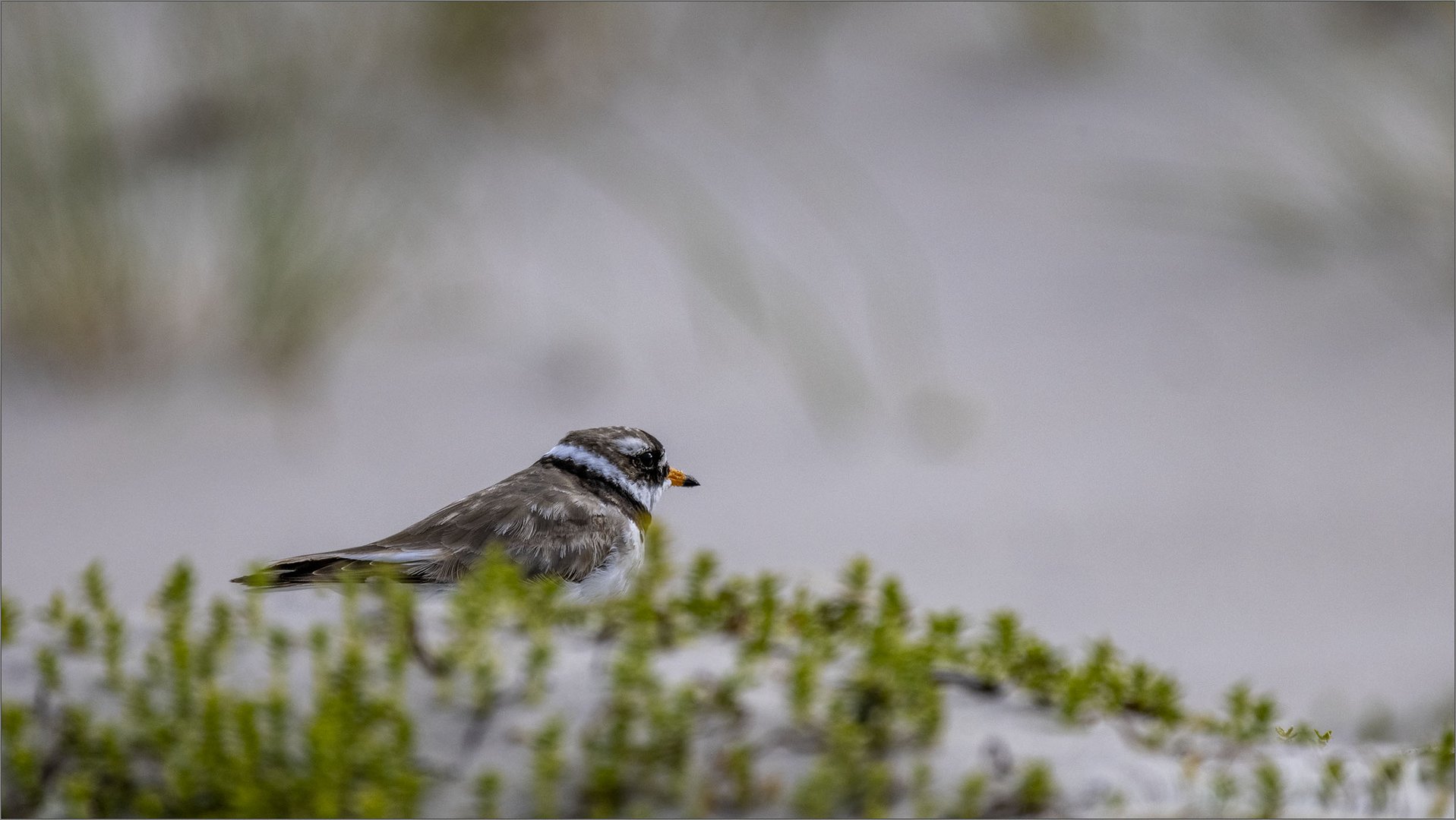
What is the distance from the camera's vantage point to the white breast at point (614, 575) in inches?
156

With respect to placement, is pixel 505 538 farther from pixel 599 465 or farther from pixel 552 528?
pixel 599 465

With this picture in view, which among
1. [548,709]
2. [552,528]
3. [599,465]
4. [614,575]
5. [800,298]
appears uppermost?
[800,298]

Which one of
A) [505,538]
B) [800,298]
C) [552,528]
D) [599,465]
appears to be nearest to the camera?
[505,538]

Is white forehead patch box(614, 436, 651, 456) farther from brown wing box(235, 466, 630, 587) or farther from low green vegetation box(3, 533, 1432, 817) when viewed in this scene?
low green vegetation box(3, 533, 1432, 817)

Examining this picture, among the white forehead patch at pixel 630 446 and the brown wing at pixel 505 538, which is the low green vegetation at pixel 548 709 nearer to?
the brown wing at pixel 505 538

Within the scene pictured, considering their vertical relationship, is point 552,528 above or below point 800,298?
below

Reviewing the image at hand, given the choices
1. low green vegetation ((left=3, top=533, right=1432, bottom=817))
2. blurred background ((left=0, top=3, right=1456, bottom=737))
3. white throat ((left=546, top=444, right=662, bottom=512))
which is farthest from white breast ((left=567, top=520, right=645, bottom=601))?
blurred background ((left=0, top=3, right=1456, bottom=737))

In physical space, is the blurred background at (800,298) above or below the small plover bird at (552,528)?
above

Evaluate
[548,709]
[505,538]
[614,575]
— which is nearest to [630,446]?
[614,575]

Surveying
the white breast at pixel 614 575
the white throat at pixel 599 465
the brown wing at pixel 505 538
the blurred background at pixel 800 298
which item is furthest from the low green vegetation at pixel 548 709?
the blurred background at pixel 800 298

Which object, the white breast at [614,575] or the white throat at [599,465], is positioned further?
the white throat at [599,465]

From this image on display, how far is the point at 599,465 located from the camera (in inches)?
176

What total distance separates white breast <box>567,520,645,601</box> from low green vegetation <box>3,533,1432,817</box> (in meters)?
0.66

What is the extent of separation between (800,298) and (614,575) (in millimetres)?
4392
